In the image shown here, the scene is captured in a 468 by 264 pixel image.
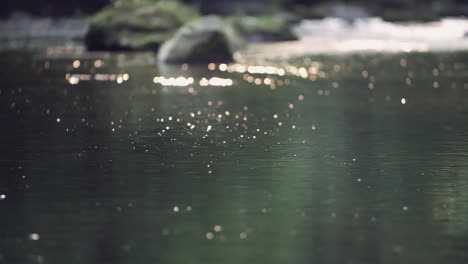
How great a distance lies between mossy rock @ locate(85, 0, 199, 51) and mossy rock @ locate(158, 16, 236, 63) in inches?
322

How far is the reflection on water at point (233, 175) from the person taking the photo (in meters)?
13.7

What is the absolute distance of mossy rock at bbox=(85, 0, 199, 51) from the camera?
61.9m

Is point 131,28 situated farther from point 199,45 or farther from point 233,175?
point 233,175

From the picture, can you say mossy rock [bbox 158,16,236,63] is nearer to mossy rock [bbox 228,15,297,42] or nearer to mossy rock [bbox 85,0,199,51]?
mossy rock [bbox 85,0,199,51]

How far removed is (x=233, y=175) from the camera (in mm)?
18984

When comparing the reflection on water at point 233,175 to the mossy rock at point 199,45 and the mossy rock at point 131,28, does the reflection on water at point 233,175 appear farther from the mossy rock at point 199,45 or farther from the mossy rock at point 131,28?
the mossy rock at point 131,28

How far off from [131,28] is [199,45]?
31.2 feet

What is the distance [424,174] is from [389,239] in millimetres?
5339

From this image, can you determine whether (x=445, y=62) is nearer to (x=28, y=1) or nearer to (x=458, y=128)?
(x=458, y=128)

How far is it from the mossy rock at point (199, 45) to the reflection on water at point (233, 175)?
1404cm

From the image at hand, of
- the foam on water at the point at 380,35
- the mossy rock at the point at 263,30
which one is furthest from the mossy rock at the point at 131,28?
the mossy rock at the point at 263,30

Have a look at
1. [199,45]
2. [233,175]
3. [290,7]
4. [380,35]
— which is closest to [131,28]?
[199,45]

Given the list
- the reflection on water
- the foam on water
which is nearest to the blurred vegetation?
the foam on water

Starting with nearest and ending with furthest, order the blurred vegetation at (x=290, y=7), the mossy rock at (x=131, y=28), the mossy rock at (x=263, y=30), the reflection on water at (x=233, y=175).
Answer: the reflection on water at (x=233, y=175) < the mossy rock at (x=131, y=28) < the mossy rock at (x=263, y=30) < the blurred vegetation at (x=290, y=7)
